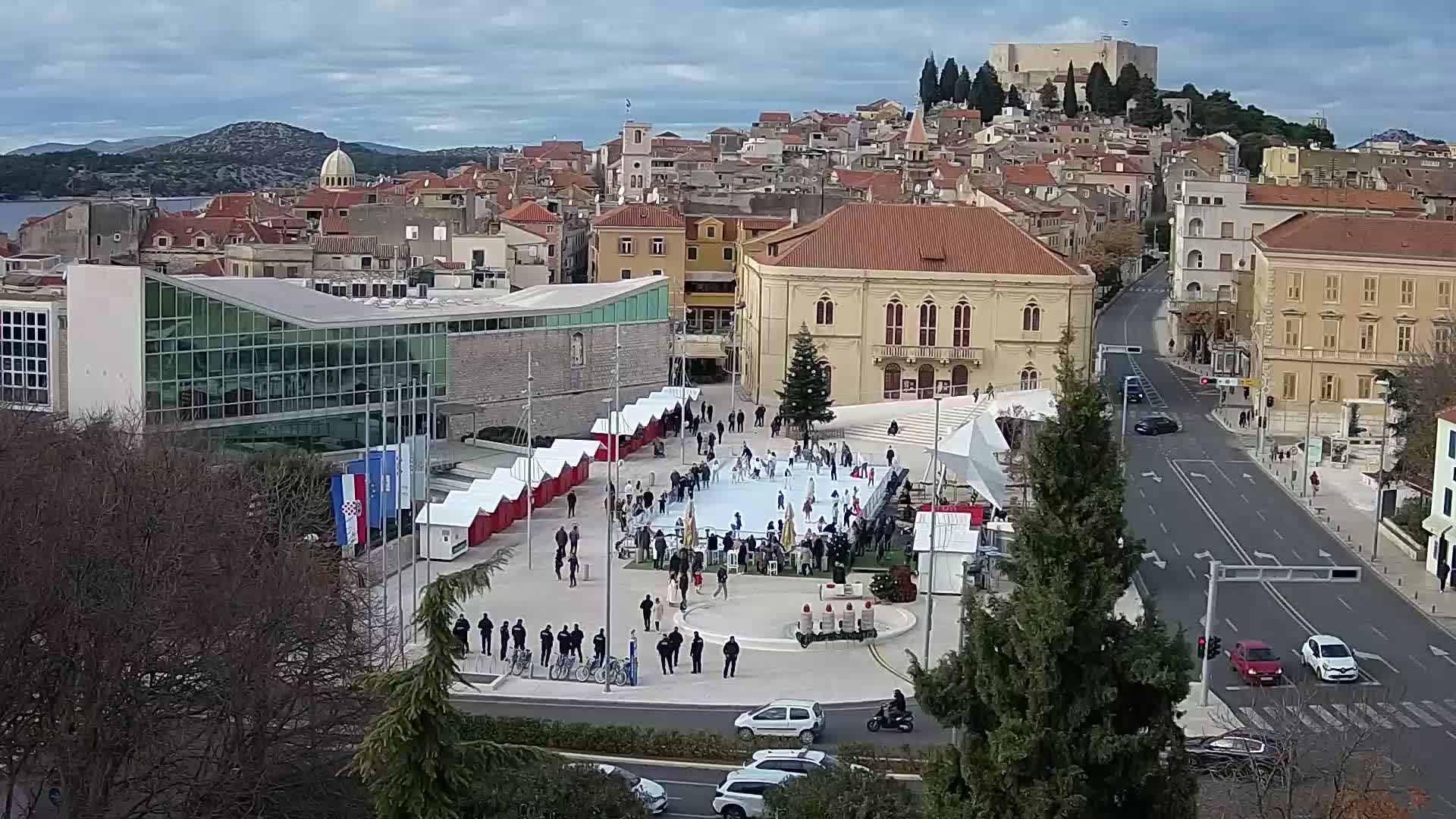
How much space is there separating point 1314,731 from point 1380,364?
35.9 metres

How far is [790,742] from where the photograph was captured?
2453 centimetres

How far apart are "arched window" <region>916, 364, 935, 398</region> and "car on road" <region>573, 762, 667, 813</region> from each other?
37.6 m

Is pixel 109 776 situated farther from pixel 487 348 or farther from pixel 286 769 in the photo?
pixel 487 348

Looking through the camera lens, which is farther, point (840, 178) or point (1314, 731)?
point (840, 178)

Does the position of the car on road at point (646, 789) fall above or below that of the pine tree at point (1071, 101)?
below

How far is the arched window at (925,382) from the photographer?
59094 millimetres

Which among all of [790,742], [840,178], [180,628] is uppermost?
[840,178]

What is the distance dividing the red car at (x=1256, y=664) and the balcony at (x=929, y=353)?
29.1m

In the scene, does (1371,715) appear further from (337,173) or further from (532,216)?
(337,173)

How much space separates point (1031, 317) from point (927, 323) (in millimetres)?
3158

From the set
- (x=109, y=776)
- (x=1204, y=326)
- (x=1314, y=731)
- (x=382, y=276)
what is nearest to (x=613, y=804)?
(x=109, y=776)

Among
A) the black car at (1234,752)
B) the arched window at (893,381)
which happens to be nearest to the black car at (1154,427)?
the arched window at (893,381)

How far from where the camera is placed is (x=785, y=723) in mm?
25078

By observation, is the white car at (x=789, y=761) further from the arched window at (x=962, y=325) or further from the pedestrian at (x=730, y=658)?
the arched window at (x=962, y=325)
